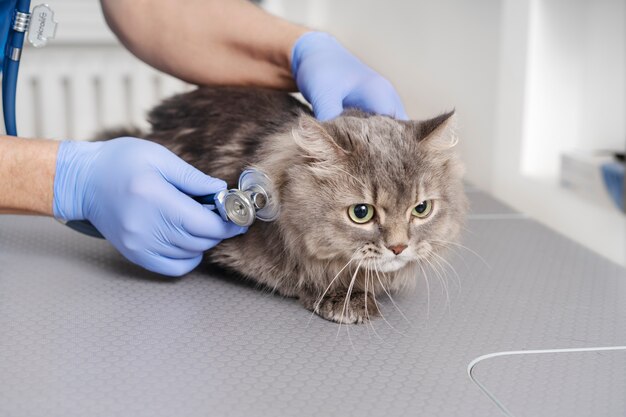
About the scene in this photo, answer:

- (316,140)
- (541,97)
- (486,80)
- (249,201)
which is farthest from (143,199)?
(486,80)

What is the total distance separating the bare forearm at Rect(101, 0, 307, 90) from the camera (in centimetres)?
175

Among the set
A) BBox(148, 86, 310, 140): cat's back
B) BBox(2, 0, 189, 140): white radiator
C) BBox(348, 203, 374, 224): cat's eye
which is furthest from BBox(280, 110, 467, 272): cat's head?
BBox(2, 0, 189, 140): white radiator

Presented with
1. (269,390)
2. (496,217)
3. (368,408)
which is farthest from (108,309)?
(496,217)

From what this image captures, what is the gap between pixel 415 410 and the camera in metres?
0.90

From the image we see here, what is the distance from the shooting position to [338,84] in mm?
1565

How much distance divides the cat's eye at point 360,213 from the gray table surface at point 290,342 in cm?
18

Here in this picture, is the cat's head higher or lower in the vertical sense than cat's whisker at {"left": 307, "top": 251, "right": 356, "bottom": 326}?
higher

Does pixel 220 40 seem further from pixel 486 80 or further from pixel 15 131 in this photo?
pixel 486 80

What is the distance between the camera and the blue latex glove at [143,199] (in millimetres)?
1300

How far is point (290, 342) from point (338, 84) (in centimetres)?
66

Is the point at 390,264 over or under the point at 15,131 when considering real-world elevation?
under

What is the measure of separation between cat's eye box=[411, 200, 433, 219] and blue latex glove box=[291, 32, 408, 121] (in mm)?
300

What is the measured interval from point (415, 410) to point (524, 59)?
1.37 m

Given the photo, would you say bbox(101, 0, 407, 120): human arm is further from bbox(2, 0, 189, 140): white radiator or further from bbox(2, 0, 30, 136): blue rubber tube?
bbox(2, 0, 189, 140): white radiator
